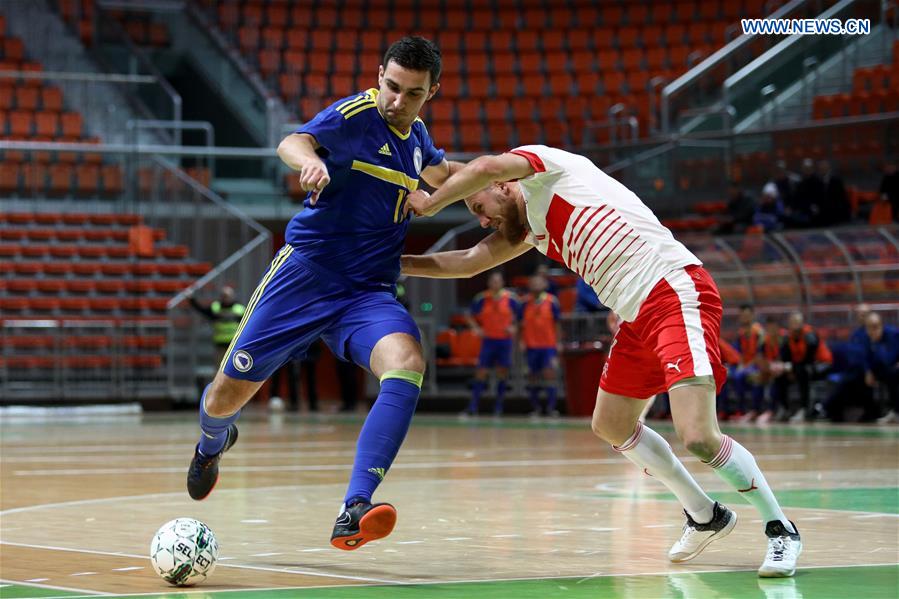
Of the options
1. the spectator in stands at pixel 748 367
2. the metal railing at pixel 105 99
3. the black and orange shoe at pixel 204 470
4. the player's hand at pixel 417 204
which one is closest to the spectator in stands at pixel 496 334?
the spectator in stands at pixel 748 367

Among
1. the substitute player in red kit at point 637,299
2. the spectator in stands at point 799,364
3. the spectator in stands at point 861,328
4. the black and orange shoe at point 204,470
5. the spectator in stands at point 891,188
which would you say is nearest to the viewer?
the substitute player in red kit at point 637,299

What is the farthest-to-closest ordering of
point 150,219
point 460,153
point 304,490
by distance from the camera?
1. point 460,153
2. point 150,219
3. point 304,490

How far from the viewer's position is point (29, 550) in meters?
6.49

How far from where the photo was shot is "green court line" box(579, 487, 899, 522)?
8.25m

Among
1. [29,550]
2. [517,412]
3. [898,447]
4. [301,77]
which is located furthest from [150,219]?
[29,550]

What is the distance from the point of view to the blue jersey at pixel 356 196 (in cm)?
618

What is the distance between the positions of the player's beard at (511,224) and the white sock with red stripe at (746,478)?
1.31 metres

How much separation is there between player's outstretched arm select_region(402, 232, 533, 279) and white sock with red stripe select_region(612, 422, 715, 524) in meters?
0.97

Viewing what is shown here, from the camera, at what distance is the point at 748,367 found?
19656 mm

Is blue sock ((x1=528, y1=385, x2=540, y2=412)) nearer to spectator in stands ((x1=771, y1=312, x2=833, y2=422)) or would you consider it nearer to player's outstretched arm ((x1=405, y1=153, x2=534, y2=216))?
spectator in stands ((x1=771, y1=312, x2=833, y2=422))

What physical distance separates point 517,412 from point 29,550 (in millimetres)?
16711

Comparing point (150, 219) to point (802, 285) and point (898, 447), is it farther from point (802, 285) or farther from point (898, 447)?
point (898, 447)

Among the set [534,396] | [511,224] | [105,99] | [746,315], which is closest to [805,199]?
[746,315]

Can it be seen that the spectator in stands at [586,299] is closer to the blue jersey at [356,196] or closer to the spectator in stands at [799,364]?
the spectator in stands at [799,364]
